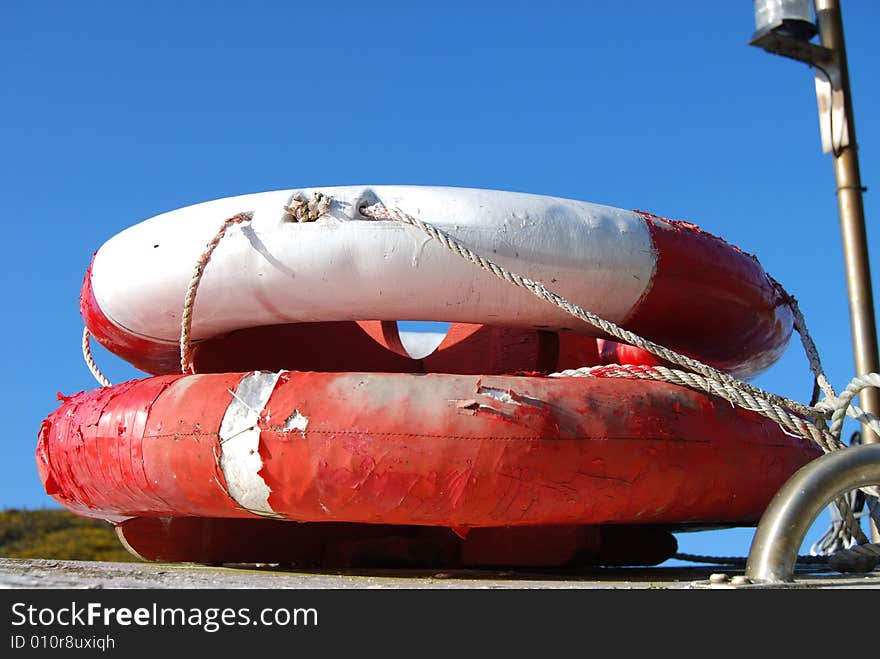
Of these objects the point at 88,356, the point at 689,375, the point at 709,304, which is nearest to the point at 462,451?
the point at 689,375

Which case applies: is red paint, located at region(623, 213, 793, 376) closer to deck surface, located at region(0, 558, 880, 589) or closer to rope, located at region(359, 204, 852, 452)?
rope, located at region(359, 204, 852, 452)

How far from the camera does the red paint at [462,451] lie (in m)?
2.08

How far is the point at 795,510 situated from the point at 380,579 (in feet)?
2.73

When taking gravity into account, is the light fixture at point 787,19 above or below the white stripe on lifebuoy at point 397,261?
above

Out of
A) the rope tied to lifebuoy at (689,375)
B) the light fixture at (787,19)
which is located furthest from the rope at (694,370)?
the light fixture at (787,19)

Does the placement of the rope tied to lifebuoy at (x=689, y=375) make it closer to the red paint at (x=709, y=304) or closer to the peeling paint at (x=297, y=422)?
the red paint at (x=709, y=304)

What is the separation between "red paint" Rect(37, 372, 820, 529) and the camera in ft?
6.82

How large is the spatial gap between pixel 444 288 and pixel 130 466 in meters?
0.86


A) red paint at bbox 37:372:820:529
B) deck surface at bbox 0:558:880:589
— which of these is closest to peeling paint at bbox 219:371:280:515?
red paint at bbox 37:372:820:529

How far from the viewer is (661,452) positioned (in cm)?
218

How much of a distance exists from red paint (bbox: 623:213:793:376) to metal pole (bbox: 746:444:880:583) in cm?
84

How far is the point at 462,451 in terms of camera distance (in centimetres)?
207

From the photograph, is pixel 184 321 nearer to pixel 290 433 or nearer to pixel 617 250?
pixel 290 433

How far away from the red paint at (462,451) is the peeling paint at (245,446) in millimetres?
21
